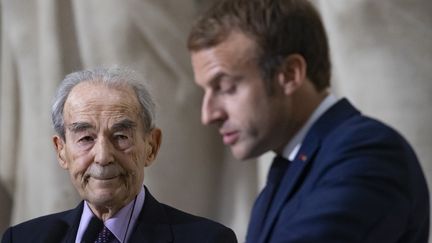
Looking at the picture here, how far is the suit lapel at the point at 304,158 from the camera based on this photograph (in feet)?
4.09

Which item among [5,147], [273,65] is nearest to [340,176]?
[273,65]

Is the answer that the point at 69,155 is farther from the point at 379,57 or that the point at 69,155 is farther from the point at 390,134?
the point at 379,57

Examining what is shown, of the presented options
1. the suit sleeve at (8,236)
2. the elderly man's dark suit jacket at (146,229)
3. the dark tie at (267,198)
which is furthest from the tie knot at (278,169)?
the suit sleeve at (8,236)

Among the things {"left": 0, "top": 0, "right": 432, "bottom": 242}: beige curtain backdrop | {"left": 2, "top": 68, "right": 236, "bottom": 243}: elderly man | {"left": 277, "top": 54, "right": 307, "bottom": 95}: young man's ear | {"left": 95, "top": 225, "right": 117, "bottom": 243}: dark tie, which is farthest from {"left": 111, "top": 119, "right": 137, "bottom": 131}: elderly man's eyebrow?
{"left": 0, "top": 0, "right": 432, "bottom": 242}: beige curtain backdrop

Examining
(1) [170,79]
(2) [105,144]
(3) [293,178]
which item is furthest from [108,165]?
(1) [170,79]

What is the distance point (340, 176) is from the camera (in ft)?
3.80

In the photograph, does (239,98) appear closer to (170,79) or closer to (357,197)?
(357,197)

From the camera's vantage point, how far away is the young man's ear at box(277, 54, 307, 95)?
126 centimetres

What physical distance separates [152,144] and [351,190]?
8.4 inches

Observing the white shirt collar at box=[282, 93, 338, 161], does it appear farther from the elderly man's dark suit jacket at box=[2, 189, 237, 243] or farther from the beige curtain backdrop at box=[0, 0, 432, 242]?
the beige curtain backdrop at box=[0, 0, 432, 242]

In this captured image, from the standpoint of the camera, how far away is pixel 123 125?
1106 millimetres

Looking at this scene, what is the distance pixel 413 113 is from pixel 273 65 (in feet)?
3.70

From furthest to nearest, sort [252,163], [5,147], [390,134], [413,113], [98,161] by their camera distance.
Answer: [5,147]
[252,163]
[413,113]
[390,134]
[98,161]

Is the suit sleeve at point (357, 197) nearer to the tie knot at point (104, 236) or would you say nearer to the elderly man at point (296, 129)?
the elderly man at point (296, 129)
